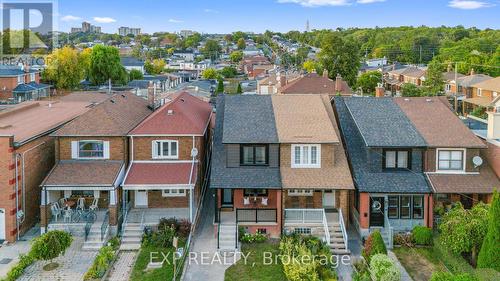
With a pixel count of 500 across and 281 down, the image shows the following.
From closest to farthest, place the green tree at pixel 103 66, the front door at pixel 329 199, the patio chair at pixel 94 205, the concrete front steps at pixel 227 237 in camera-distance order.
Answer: the concrete front steps at pixel 227 237
the patio chair at pixel 94 205
the front door at pixel 329 199
the green tree at pixel 103 66

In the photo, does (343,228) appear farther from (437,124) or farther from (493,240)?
(437,124)

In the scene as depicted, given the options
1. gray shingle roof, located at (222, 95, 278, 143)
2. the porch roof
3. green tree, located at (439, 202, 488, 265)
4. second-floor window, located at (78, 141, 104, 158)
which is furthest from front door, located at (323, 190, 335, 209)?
second-floor window, located at (78, 141, 104, 158)

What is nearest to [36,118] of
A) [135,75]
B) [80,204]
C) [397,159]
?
[80,204]

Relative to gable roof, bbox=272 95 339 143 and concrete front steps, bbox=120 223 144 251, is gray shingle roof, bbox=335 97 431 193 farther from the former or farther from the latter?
concrete front steps, bbox=120 223 144 251

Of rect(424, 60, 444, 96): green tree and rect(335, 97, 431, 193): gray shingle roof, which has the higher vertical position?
rect(424, 60, 444, 96): green tree

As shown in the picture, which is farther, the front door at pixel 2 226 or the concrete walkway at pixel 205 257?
the front door at pixel 2 226

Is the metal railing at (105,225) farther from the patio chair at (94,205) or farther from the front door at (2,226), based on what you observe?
the front door at (2,226)

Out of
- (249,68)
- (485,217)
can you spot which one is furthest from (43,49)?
(485,217)

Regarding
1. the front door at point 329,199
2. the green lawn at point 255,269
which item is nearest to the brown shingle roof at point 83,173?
the green lawn at point 255,269
